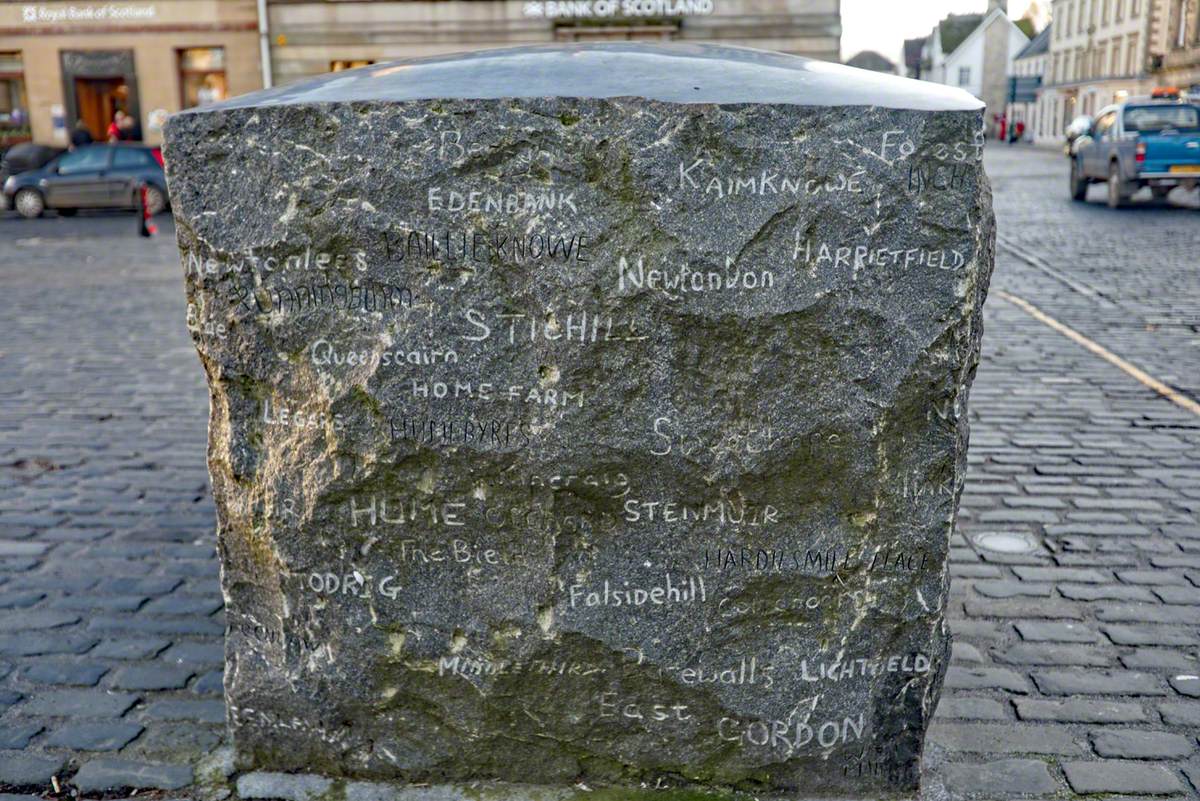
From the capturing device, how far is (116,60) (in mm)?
28344

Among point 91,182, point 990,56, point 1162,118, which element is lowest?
point 91,182

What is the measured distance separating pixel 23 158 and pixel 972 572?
2569 cm

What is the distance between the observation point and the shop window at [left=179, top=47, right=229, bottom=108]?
92.6 feet

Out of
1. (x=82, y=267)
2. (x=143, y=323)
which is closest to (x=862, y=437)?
(x=143, y=323)

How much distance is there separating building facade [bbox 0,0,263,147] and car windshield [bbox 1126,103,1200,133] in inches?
739

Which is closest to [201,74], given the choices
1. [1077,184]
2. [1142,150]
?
[1077,184]

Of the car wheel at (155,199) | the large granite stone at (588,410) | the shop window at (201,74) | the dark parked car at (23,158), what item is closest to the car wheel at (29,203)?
the car wheel at (155,199)

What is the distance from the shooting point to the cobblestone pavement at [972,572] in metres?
3.48

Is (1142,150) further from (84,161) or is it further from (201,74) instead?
(201,74)

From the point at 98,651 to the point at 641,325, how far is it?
243cm

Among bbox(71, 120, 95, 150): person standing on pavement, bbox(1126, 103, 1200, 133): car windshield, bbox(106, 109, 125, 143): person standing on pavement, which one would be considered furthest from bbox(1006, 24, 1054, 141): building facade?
bbox(71, 120, 95, 150): person standing on pavement

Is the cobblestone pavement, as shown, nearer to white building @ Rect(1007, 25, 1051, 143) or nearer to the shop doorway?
the shop doorway

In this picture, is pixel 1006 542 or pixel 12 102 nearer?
pixel 1006 542

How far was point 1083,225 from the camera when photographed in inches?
699
